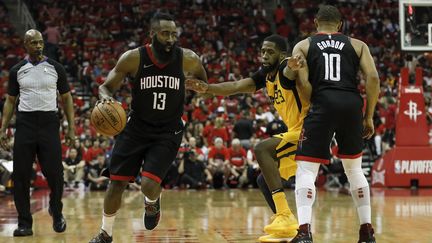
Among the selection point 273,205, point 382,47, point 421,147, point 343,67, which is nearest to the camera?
point 343,67

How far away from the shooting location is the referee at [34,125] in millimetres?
8242

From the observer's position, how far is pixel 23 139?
824cm

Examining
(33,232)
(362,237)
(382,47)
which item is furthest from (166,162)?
(382,47)

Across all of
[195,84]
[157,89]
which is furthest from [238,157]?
[157,89]

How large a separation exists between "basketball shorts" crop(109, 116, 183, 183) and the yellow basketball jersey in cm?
123

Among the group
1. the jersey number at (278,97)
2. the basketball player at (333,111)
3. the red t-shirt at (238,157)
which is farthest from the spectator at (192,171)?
the basketball player at (333,111)

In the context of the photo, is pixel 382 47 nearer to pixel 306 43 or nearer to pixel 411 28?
pixel 411 28

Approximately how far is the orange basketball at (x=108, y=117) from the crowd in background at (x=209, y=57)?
8.76 meters

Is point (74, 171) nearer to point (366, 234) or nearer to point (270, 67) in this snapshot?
point (270, 67)

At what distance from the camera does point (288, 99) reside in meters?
7.32

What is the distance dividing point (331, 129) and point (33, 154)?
356 cm

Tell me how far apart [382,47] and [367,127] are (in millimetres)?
20262

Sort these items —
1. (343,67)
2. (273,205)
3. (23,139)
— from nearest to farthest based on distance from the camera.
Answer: (343,67) < (273,205) < (23,139)

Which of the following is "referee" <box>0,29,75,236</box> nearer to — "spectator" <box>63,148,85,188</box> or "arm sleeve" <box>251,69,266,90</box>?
"arm sleeve" <box>251,69,266,90</box>
